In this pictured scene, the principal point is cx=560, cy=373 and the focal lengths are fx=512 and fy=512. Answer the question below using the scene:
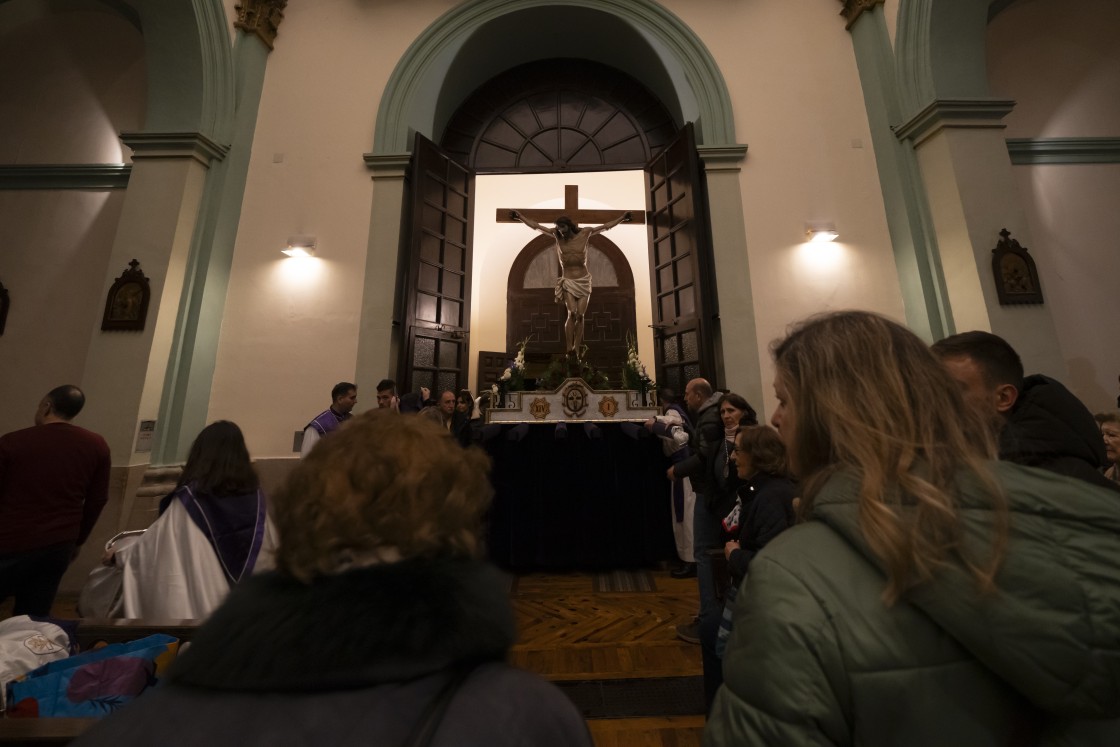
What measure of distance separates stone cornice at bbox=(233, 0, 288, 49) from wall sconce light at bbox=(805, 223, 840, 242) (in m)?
6.64

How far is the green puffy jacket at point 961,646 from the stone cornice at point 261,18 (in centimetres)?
786

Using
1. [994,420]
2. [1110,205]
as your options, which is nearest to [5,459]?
[994,420]

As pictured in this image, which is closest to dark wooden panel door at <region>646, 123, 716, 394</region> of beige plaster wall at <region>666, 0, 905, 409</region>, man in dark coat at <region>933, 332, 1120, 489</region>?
beige plaster wall at <region>666, 0, 905, 409</region>

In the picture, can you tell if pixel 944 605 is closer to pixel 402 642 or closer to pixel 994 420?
pixel 402 642

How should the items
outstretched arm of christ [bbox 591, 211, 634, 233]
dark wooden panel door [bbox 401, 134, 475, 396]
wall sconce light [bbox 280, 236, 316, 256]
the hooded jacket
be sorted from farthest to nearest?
outstretched arm of christ [bbox 591, 211, 634, 233] < dark wooden panel door [bbox 401, 134, 475, 396] < wall sconce light [bbox 280, 236, 316, 256] < the hooded jacket

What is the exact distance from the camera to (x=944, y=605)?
0.63m

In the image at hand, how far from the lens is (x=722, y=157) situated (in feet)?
18.6

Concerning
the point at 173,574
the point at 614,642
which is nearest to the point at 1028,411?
the point at 614,642

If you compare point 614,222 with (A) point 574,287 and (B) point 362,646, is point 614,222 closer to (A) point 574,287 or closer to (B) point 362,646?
(A) point 574,287

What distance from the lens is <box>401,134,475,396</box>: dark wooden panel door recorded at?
18.3 ft

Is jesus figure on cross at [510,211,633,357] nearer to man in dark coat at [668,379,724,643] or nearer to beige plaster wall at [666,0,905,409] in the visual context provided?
beige plaster wall at [666,0,905,409]

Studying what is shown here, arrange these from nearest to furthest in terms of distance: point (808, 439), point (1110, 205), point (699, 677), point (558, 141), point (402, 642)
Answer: point (402, 642)
point (808, 439)
point (699, 677)
point (1110, 205)
point (558, 141)

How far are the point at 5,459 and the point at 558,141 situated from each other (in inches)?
252

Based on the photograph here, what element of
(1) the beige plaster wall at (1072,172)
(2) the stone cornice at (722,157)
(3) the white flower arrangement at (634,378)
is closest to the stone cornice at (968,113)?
(1) the beige plaster wall at (1072,172)
